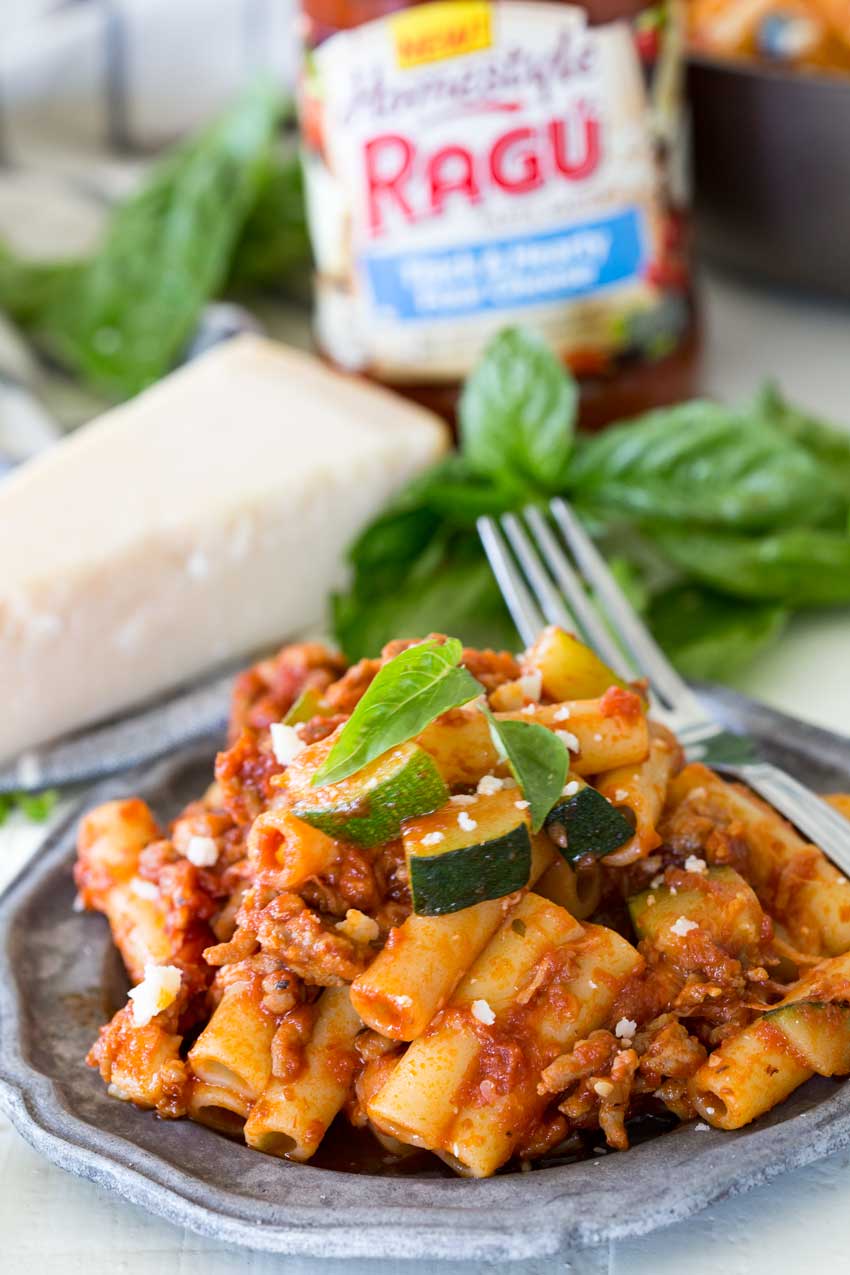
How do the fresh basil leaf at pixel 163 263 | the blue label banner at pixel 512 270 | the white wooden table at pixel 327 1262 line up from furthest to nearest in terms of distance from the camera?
1. the fresh basil leaf at pixel 163 263
2. the blue label banner at pixel 512 270
3. the white wooden table at pixel 327 1262

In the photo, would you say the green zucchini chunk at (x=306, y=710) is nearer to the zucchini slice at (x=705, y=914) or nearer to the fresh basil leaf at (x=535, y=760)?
the fresh basil leaf at (x=535, y=760)

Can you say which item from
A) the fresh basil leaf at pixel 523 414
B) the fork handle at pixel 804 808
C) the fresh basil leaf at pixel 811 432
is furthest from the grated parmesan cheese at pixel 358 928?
the fresh basil leaf at pixel 811 432

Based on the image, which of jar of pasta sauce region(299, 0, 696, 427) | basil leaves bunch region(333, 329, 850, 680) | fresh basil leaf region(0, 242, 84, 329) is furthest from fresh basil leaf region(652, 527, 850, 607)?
fresh basil leaf region(0, 242, 84, 329)

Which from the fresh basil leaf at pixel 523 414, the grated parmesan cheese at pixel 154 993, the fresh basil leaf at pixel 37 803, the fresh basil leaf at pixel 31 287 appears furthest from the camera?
the fresh basil leaf at pixel 31 287

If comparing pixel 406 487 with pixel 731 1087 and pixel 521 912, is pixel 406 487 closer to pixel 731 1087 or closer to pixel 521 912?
pixel 521 912

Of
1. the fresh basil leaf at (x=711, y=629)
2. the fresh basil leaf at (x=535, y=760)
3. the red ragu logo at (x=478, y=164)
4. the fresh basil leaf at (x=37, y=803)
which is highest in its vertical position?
the red ragu logo at (x=478, y=164)

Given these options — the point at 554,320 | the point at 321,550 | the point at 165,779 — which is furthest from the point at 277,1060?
the point at 554,320

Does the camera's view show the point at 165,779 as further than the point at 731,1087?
Yes
